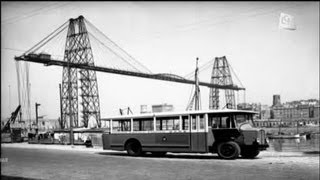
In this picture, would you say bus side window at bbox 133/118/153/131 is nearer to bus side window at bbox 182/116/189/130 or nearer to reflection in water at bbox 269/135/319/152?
bus side window at bbox 182/116/189/130

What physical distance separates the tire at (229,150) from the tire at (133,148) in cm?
407

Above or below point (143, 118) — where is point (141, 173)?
below

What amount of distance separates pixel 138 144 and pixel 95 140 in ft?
42.6

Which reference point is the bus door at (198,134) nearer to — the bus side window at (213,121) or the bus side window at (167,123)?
the bus side window at (213,121)

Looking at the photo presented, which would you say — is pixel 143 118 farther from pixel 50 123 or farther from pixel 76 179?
pixel 50 123

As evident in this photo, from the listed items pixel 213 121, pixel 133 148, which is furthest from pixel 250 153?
pixel 133 148

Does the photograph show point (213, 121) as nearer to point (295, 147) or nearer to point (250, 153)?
point (250, 153)

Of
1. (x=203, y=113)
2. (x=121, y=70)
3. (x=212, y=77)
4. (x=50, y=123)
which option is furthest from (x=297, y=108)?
(x=203, y=113)

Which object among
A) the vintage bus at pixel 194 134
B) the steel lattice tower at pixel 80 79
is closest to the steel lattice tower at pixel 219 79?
the steel lattice tower at pixel 80 79

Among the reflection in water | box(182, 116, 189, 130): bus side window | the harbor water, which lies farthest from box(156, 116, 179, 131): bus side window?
the reflection in water

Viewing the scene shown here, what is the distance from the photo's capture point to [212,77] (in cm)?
8681

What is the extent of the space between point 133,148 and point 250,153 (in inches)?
207

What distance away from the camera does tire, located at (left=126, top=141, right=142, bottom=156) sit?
17.1 metres

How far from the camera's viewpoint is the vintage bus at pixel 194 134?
14.6 m
